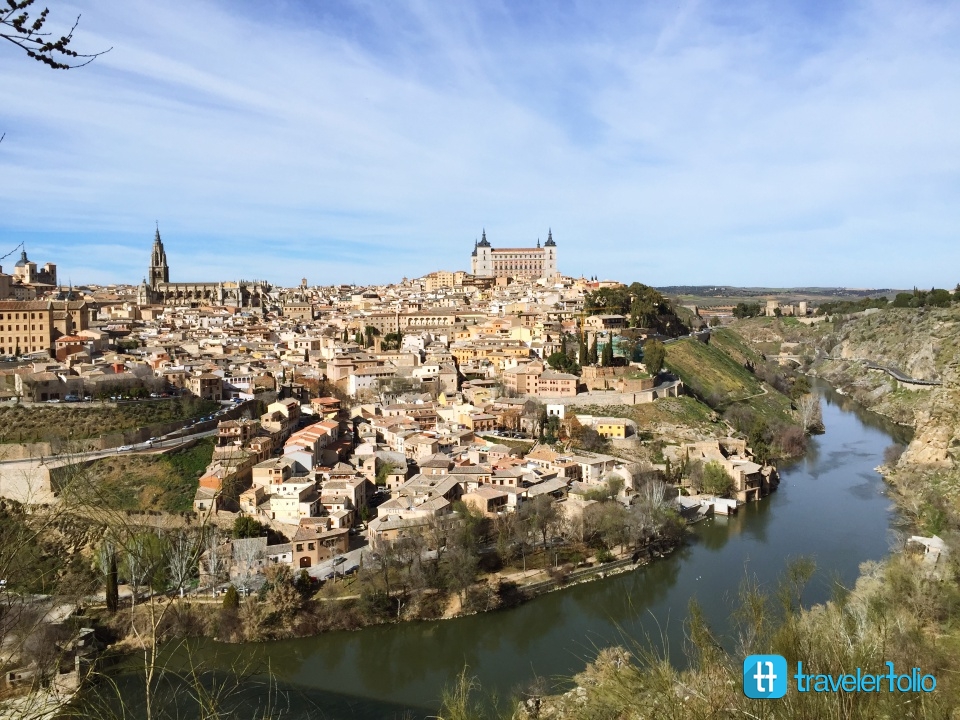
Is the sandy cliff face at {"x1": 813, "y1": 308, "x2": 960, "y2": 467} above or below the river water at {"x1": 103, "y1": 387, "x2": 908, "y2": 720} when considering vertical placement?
above

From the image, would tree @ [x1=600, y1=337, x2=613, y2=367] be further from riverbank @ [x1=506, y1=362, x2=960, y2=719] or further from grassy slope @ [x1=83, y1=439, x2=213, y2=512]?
grassy slope @ [x1=83, y1=439, x2=213, y2=512]

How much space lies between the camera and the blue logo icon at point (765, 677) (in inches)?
87.3

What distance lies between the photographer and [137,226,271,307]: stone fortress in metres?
36.1

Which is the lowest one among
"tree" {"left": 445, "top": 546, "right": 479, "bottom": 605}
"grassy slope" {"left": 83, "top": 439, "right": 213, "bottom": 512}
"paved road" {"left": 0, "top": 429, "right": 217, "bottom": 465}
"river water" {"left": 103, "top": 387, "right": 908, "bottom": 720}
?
"river water" {"left": 103, "top": 387, "right": 908, "bottom": 720}

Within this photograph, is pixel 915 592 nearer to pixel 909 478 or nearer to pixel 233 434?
pixel 909 478

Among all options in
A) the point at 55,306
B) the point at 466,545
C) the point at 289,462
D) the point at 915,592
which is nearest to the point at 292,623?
the point at 466,545

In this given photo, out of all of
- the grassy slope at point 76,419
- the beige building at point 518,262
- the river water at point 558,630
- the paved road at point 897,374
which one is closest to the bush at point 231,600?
the river water at point 558,630

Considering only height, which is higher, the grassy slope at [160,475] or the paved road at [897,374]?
the paved road at [897,374]

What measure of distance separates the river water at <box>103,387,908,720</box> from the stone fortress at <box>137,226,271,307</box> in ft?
95.4

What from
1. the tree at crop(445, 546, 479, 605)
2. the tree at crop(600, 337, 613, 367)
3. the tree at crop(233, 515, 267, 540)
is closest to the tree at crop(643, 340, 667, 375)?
the tree at crop(600, 337, 613, 367)

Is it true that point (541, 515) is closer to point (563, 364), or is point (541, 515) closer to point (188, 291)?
point (563, 364)

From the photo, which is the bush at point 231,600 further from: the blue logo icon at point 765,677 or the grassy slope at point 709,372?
→ the grassy slope at point 709,372

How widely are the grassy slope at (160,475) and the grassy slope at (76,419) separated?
3.94ft

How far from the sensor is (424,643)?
8664 mm
